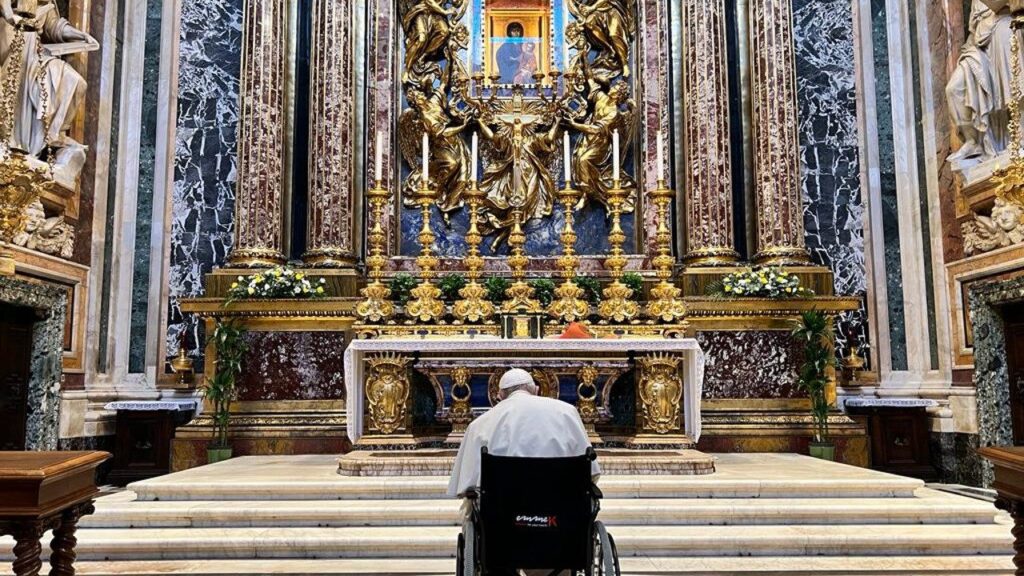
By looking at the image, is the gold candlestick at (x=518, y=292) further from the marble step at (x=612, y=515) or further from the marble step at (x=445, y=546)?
the marble step at (x=445, y=546)

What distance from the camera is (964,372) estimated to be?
10000 mm

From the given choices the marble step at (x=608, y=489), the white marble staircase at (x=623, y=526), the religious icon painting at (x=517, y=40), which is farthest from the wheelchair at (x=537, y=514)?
the religious icon painting at (x=517, y=40)

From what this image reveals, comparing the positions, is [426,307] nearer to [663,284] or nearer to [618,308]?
[618,308]

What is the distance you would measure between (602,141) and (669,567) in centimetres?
679

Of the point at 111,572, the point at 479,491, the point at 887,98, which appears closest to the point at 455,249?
the point at 887,98

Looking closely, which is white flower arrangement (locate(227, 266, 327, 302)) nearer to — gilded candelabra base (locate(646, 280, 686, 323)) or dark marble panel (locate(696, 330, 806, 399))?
gilded candelabra base (locate(646, 280, 686, 323))

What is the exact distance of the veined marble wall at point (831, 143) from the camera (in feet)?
36.0

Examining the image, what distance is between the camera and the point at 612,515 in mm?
6289

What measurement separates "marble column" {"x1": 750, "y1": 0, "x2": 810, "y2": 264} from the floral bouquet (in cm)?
42

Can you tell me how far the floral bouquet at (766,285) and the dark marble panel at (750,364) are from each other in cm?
43

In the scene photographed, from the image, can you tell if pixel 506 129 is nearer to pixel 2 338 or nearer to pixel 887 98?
pixel 887 98

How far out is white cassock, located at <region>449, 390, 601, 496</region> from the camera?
4035 mm

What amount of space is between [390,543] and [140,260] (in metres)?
6.61

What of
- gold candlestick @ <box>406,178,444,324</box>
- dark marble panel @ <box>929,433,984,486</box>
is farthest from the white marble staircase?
dark marble panel @ <box>929,433,984,486</box>
